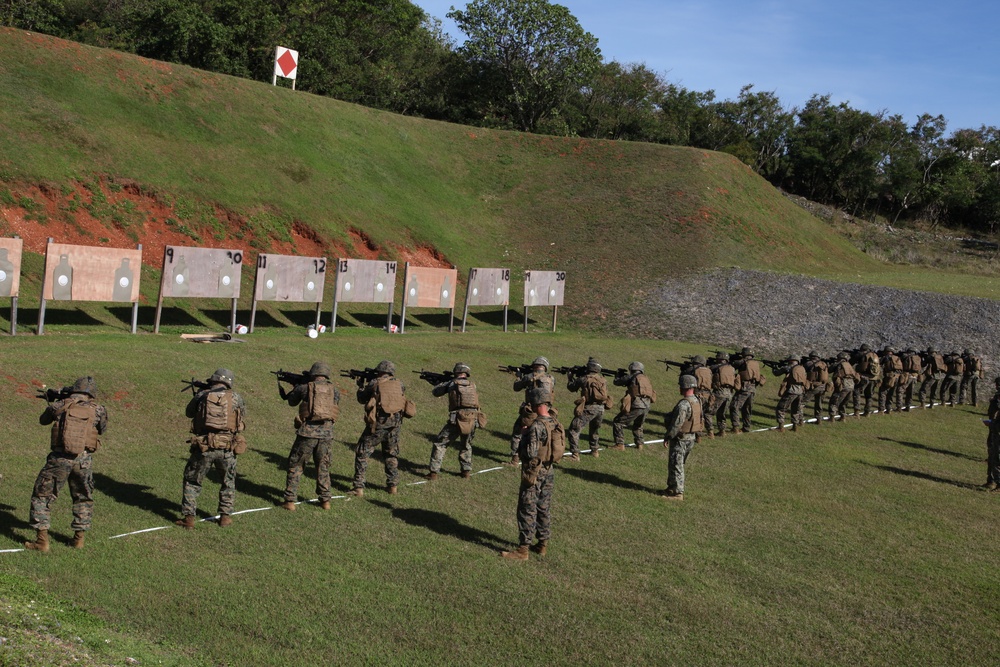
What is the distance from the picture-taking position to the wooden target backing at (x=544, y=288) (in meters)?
40.9

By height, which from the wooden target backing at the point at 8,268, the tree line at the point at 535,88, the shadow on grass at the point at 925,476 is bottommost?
the shadow on grass at the point at 925,476

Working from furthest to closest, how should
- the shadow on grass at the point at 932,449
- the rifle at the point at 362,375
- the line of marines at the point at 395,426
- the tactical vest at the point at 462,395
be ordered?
1. the shadow on grass at the point at 932,449
2. the tactical vest at the point at 462,395
3. the rifle at the point at 362,375
4. the line of marines at the point at 395,426

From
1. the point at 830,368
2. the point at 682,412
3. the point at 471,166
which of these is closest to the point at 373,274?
the point at 830,368

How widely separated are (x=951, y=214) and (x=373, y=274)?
7981 cm

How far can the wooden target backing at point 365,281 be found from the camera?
33.4 meters

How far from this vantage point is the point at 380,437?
53.2 feet

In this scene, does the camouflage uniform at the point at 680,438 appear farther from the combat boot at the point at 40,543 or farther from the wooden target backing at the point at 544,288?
the wooden target backing at the point at 544,288

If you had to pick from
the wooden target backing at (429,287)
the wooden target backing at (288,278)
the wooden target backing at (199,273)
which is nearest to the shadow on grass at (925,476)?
the wooden target backing at (429,287)

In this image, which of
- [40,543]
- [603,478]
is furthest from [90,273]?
[603,478]

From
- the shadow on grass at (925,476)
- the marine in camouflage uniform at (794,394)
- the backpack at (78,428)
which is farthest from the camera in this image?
the marine in camouflage uniform at (794,394)

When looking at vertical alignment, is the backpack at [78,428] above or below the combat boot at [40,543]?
above

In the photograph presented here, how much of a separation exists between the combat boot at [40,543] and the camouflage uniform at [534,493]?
6.48 m

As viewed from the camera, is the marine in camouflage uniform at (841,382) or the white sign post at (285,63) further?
the white sign post at (285,63)

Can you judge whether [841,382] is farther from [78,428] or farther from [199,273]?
[78,428]
